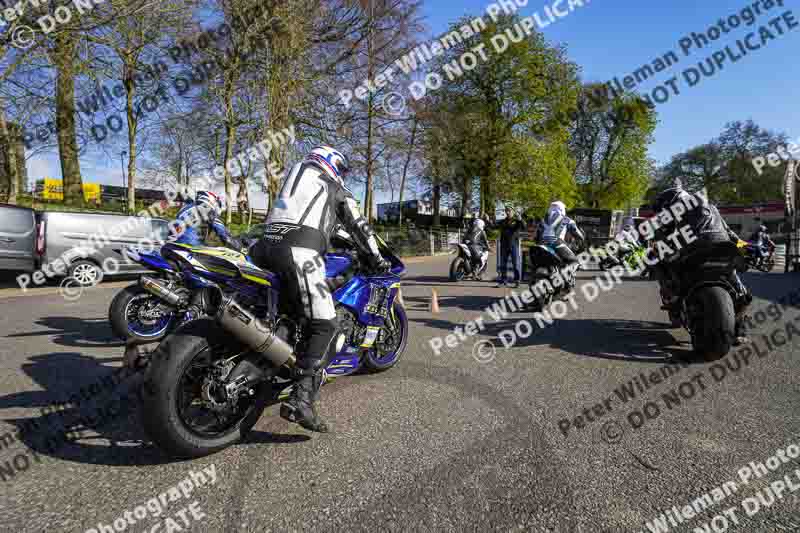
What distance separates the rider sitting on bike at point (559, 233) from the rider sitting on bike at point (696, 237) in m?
2.15

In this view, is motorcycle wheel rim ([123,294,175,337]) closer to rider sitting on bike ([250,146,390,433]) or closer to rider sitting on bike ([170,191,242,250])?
rider sitting on bike ([170,191,242,250])

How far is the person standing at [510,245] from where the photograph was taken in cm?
1143

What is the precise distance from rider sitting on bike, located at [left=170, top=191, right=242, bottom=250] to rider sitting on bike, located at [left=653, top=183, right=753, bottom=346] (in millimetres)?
5143

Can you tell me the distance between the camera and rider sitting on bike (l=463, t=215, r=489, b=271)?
12578mm

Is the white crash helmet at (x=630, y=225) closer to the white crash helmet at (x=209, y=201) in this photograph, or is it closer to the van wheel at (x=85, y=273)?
the white crash helmet at (x=209, y=201)

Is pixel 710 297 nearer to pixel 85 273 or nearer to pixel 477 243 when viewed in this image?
pixel 477 243

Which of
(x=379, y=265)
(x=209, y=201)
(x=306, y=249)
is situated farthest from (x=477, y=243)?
(x=306, y=249)

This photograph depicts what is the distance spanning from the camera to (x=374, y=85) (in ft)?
60.2

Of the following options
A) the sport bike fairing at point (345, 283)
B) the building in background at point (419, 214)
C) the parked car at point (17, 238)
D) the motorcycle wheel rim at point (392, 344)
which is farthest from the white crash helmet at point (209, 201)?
the building in background at point (419, 214)

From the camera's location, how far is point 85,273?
33.5ft

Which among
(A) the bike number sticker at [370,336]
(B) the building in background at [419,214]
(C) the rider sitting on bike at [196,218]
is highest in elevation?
(B) the building in background at [419,214]

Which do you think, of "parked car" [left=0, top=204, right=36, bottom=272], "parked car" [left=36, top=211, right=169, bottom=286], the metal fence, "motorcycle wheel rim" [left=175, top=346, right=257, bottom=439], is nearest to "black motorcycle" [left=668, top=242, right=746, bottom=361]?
"motorcycle wheel rim" [left=175, top=346, right=257, bottom=439]

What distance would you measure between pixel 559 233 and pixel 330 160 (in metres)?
5.65

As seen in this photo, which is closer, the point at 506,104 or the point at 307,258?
the point at 307,258
